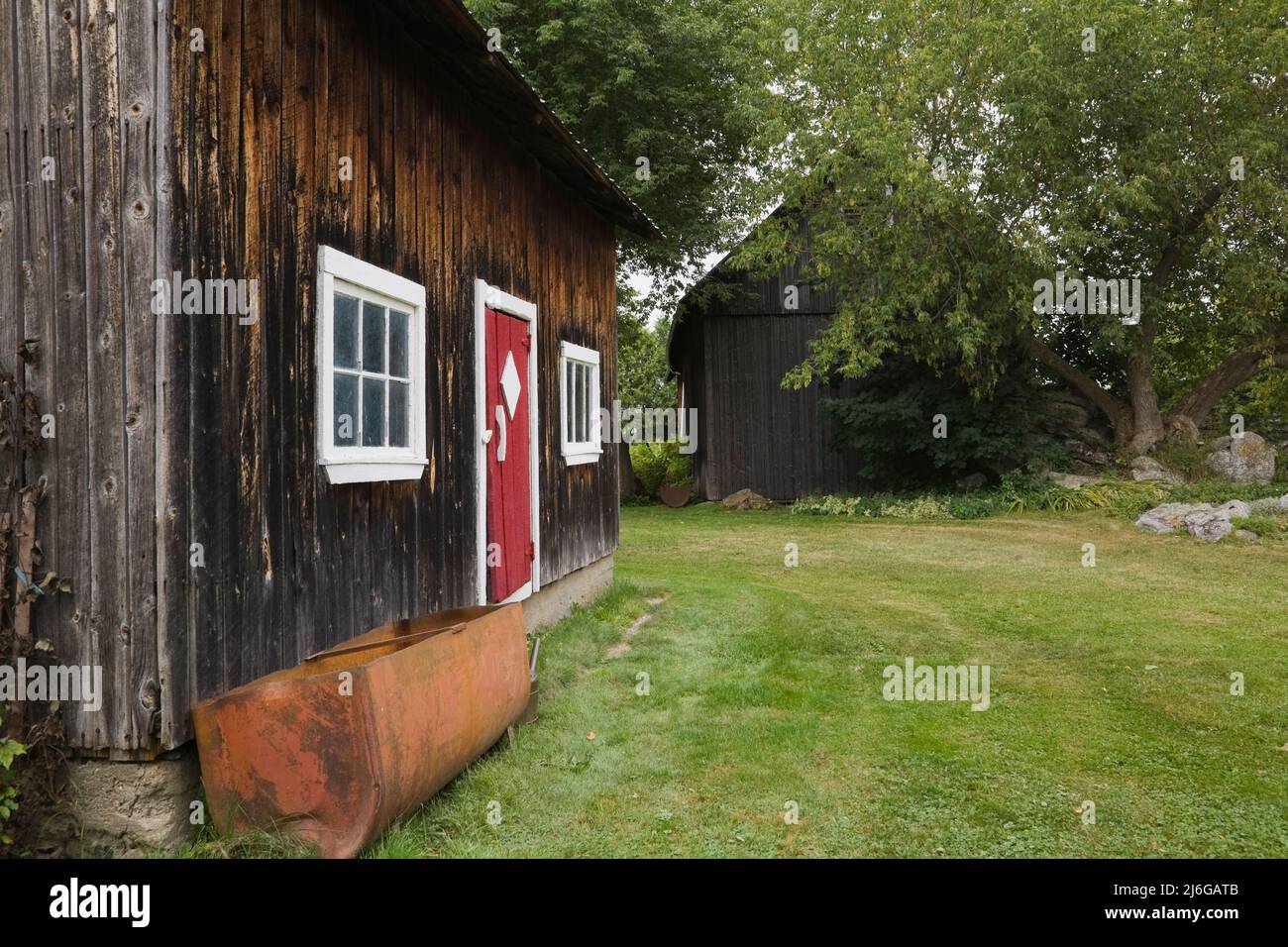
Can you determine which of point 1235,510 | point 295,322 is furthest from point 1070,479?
point 295,322

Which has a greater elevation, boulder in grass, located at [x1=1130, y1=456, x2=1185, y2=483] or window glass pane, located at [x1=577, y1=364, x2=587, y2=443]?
window glass pane, located at [x1=577, y1=364, x2=587, y2=443]

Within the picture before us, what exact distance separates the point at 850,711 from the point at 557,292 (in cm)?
454

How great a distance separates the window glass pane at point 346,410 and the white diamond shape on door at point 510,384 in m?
2.18

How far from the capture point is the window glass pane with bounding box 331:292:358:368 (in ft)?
14.9

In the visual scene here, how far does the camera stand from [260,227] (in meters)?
3.94

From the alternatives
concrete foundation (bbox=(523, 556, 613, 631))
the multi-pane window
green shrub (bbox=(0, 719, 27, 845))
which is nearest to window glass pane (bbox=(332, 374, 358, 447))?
the multi-pane window

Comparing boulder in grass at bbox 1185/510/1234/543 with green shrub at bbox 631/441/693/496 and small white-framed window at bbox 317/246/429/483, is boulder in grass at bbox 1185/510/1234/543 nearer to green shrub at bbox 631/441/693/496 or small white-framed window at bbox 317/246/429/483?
small white-framed window at bbox 317/246/429/483

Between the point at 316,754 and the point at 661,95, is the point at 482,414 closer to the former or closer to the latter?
the point at 316,754

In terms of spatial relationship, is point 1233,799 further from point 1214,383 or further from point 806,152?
point 1214,383

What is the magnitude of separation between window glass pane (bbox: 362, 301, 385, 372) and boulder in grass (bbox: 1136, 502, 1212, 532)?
12.6 metres

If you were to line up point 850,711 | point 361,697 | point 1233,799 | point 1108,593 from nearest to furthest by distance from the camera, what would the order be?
point 361,697 < point 1233,799 < point 850,711 < point 1108,593

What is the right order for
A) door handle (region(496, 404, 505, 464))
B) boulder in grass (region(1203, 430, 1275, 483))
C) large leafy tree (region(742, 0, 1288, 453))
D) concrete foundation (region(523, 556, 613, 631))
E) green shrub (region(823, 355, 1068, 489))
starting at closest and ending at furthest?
door handle (region(496, 404, 505, 464)) < concrete foundation (region(523, 556, 613, 631)) < large leafy tree (region(742, 0, 1288, 453)) < boulder in grass (region(1203, 430, 1275, 483)) < green shrub (region(823, 355, 1068, 489))
